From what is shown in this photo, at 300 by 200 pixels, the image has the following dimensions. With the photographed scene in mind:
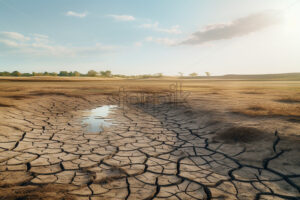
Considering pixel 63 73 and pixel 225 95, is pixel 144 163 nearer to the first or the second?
pixel 225 95

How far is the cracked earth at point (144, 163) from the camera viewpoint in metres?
1.87

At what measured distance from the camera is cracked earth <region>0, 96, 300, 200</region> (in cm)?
187

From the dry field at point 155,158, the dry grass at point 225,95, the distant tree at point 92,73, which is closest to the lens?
the dry field at point 155,158

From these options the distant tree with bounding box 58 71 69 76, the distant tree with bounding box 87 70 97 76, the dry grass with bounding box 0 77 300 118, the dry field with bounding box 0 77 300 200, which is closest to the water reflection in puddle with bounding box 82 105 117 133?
the dry field with bounding box 0 77 300 200

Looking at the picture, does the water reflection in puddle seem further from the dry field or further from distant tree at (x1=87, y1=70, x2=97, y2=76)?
distant tree at (x1=87, y1=70, x2=97, y2=76)

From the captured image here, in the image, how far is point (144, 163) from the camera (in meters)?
2.49

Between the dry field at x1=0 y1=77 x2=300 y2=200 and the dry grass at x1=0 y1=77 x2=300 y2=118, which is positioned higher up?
the dry grass at x1=0 y1=77 x2=300 y2=118

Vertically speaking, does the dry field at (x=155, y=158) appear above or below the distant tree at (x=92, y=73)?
below

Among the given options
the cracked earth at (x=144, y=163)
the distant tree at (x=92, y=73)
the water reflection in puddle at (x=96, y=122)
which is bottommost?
the cracked earth at (x=144, y=163)

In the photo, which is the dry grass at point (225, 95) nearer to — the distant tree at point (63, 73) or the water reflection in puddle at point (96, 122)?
the water reflection in puddle at point (96, 122)

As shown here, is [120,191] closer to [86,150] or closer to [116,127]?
[86,150]

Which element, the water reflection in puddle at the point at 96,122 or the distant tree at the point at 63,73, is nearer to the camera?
the water reflection in puddle at the point at 96,122

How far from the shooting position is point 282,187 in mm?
1883

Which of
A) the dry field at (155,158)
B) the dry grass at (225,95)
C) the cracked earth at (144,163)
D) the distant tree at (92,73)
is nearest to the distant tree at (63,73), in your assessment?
the distant tree at (92,73)
